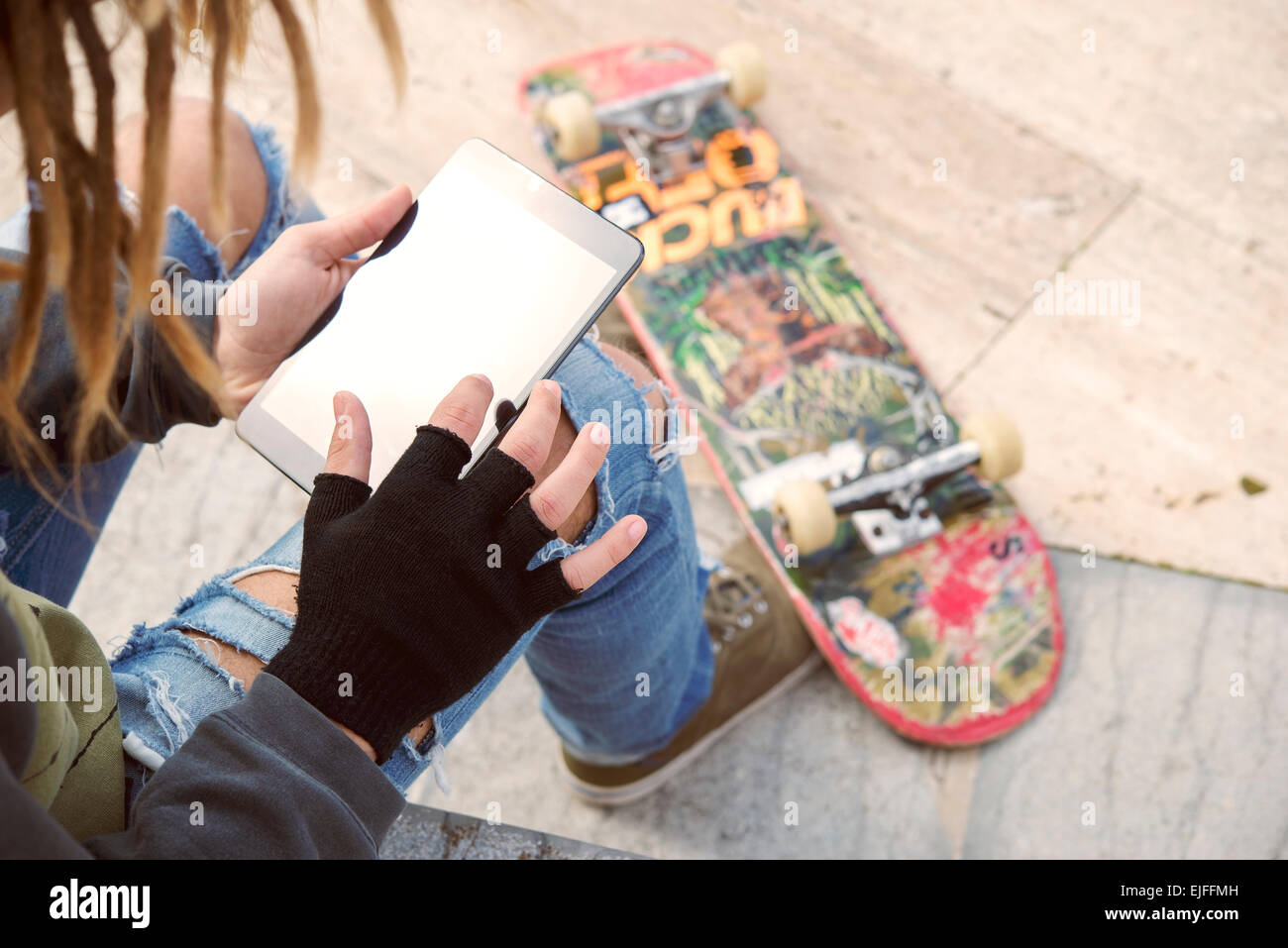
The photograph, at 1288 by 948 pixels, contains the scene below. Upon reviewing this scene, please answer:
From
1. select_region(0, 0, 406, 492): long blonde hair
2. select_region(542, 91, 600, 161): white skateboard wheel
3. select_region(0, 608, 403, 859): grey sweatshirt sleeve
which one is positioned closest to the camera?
select_region(0, 0, 406, 492): long blonde hair

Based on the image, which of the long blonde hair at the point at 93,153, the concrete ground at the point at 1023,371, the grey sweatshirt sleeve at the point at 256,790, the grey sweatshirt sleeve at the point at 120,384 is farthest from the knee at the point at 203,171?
the grey sweatshirt sleeve at the point at 256,790

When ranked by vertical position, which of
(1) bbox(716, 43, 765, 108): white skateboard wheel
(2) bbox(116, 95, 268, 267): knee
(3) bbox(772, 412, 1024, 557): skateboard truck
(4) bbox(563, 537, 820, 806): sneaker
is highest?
(2) bbox(116, 95, 268, 267): knee

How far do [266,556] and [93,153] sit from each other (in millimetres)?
465

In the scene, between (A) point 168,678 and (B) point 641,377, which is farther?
(B) point 641,377

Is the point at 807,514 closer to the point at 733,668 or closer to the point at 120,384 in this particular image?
the point at 733,668

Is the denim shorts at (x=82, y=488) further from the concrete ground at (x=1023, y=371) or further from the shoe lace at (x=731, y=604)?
the shoe lace at (x=731, y=604)

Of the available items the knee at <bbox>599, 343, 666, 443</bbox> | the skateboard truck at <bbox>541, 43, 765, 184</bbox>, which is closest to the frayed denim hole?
the knee at <bbox>599, 343, 666, 443</bbox>

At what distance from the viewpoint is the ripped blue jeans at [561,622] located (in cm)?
86

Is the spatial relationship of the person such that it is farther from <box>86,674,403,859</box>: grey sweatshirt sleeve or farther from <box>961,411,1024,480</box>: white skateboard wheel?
<box>961,411,1024,480</box>: white skateboard wheel

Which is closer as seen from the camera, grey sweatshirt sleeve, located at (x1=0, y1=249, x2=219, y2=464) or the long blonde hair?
the long blonde hair

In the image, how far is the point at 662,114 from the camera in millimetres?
1882

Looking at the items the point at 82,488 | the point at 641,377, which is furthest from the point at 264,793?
the point at 641,377

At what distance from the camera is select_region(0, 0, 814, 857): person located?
2.06 feet

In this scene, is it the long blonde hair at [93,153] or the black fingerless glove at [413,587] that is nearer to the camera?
the long blonde hair at [93,153]
